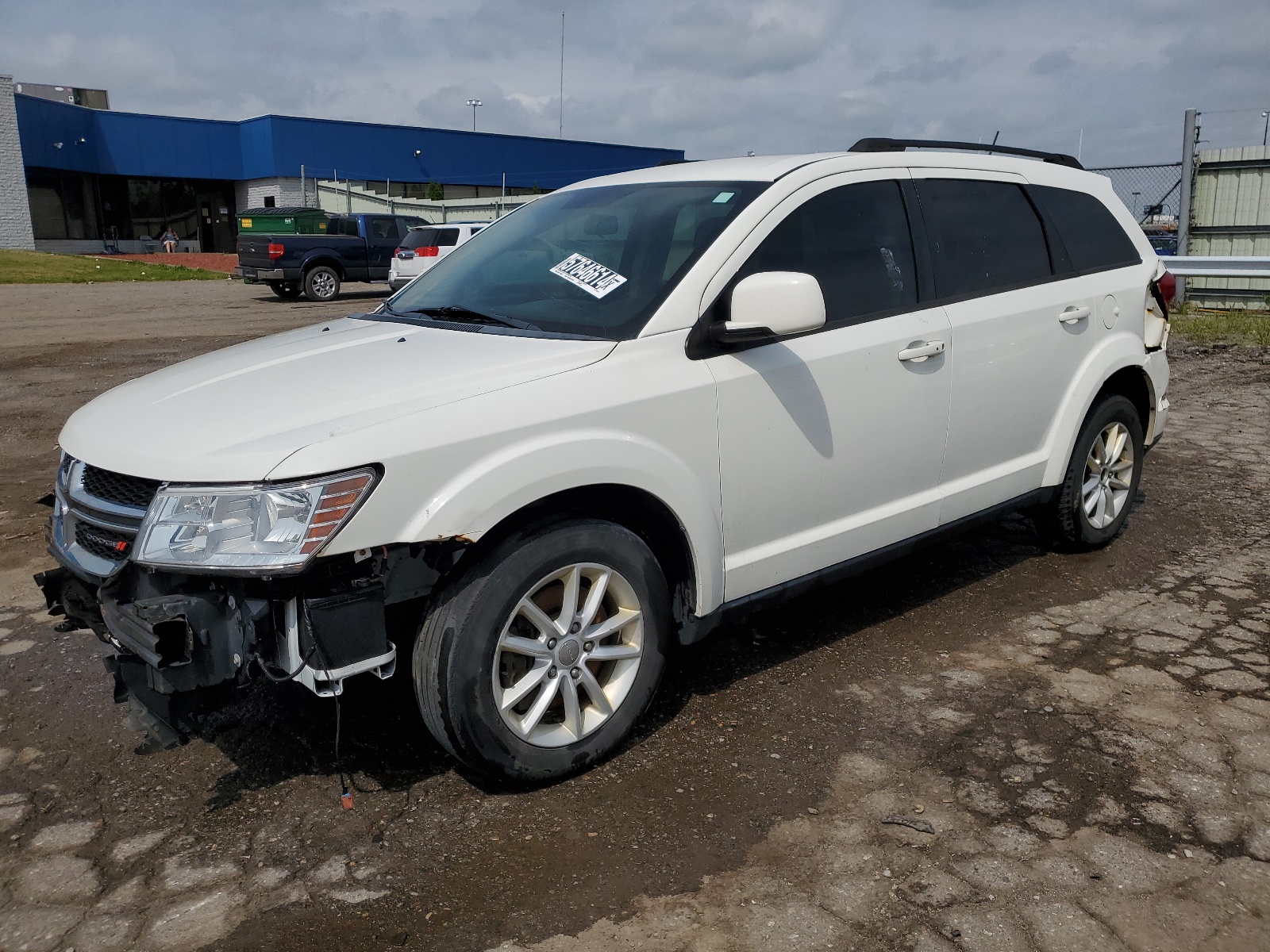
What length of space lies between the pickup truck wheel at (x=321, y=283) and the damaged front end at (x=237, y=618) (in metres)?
20.0

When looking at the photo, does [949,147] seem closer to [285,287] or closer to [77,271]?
[285,287]

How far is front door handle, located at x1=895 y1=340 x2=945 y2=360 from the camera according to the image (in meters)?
3.95

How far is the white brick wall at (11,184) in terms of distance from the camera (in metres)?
37.2

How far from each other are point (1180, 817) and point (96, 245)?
48.4 metres

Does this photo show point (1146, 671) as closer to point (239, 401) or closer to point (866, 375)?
point (866, 375)

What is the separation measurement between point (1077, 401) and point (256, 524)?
3616 millimetres

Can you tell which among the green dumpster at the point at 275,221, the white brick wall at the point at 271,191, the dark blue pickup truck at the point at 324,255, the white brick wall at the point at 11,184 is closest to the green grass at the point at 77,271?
the white brick wall at the point at 11,184

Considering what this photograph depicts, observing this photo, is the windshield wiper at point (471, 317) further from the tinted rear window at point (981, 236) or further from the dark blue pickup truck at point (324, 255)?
the dark blue pickup truck at point (324, 255)

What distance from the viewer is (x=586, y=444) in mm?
3070

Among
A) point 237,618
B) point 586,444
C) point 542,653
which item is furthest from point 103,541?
point 586,444

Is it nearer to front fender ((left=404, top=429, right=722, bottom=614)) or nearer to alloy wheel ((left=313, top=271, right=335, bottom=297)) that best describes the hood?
front fender ((left=404, top=429, right=722, bottom=614))

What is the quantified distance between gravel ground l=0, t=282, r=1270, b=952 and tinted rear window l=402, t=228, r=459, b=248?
16596mm

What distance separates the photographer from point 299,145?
44594 mm

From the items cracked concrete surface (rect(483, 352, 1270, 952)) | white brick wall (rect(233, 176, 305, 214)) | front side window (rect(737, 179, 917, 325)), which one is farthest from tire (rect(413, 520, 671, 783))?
white brick wall (rect(233, 176, 305, 214))
